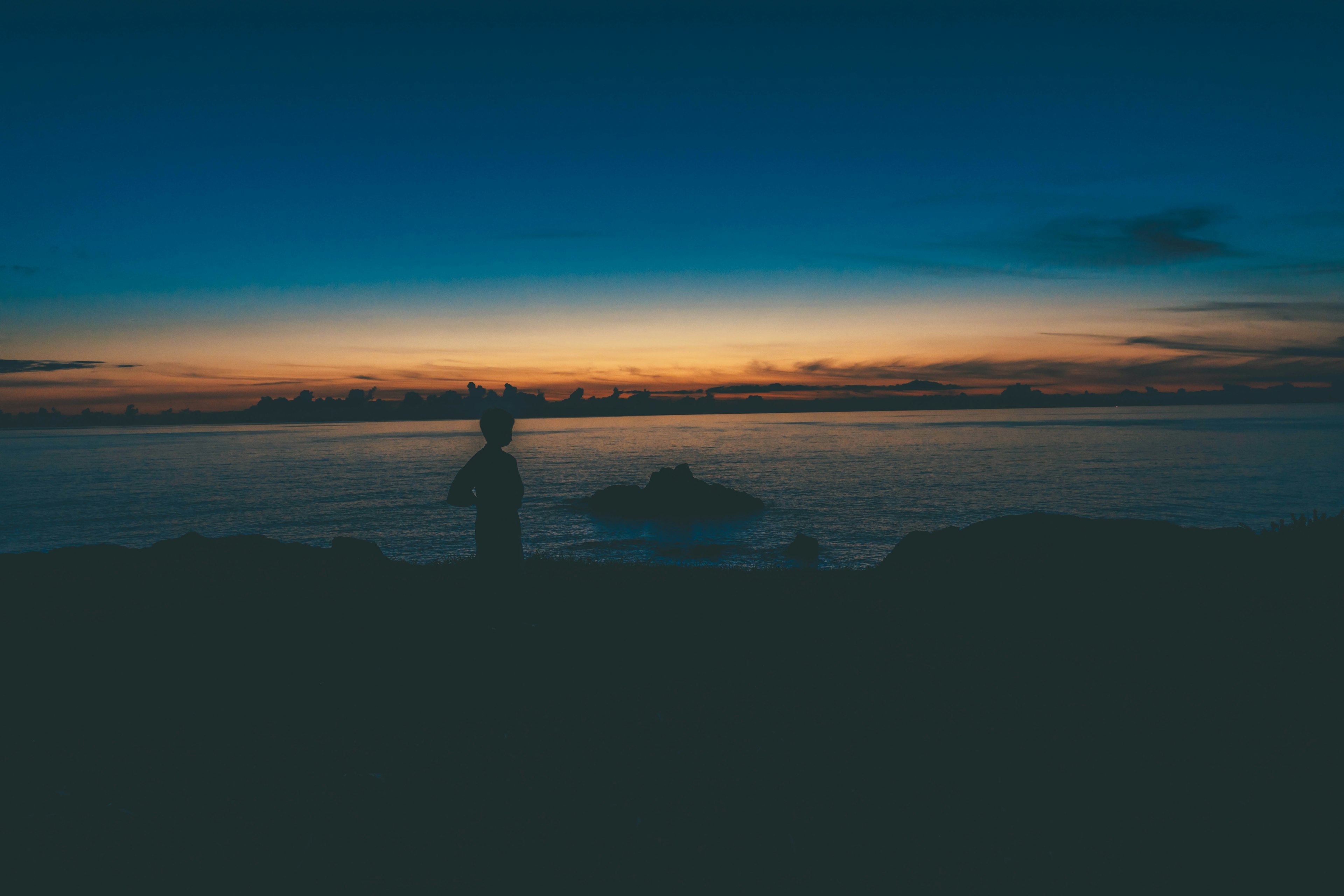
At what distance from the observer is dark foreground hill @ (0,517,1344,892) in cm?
468

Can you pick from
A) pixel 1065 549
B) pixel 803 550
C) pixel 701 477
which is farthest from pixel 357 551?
pixel 701 477

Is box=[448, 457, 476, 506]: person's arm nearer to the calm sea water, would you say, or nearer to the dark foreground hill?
the dark foreground hill

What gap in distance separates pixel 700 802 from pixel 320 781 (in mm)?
3368

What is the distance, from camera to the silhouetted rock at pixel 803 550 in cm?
2967

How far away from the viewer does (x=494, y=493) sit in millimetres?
8258

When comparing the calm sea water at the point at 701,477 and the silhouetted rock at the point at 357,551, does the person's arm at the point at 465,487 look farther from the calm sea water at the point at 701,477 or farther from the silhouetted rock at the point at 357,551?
the calm sea water at the point at 701,477

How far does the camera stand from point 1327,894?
431cm

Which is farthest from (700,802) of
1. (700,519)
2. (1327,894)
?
(700,519)

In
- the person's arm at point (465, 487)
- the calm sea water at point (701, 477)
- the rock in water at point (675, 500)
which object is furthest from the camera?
the rock in water at point (675, 500)

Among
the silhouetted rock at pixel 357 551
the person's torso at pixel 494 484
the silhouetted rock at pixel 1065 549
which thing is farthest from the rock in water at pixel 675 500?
the person's torso at pixel 494 484

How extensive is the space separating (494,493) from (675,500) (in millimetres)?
35799

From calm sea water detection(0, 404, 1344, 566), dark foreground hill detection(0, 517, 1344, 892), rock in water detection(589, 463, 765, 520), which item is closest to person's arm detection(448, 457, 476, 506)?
dark foreground hill detection(0, 517, 1344, 892)

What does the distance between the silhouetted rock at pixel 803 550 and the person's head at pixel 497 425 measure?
75.5ft

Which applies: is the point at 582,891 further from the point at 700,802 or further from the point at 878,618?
the point at 878,618
